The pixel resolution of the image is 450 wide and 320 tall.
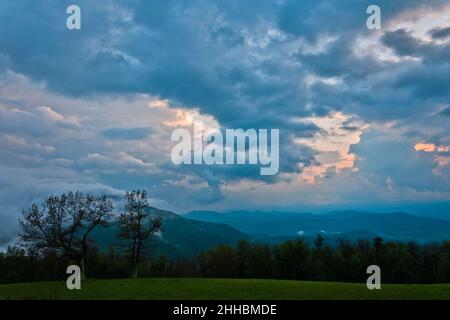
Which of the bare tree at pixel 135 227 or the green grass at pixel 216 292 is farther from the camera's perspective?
the bare tree at pixel 135 227

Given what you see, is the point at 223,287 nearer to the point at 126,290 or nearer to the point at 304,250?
the point at 126,290

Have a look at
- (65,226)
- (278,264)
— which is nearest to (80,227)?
(65,226)

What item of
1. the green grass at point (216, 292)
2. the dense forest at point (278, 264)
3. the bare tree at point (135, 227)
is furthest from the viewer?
the dense forest at point (278, 264)

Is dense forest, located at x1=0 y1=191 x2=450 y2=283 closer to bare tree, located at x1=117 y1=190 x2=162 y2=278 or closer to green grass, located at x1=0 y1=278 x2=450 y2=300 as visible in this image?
bare tree, located at x1=117 y1=190 x2=162 y2=278

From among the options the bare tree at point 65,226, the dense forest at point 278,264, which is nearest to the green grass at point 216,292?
the bare tree at point 65,226

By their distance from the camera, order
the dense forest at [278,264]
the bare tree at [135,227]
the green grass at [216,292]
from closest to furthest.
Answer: the green grass at [216,292]
the bare tree at [135,227]
the dense forest at [278,264]

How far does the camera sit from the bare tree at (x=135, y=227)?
74.9 meters

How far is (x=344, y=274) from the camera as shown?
12250 centimetres

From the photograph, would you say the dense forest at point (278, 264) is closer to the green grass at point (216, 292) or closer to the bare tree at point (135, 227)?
the bare tree at point (135, 227)

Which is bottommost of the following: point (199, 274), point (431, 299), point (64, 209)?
point (199, 274)

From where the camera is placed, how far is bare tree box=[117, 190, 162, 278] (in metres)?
74.9
